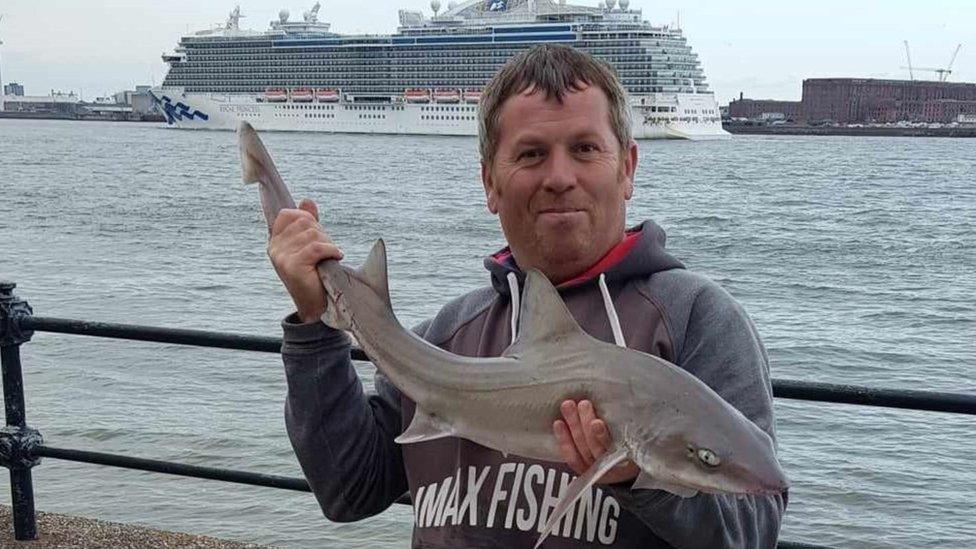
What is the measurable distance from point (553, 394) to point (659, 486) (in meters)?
0.25

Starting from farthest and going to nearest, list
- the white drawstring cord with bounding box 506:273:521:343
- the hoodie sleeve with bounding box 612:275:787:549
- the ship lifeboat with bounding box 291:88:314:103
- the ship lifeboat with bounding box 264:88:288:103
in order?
the ship lifeboat with bounding box 264:88:288:103 → the ship lifeboat with bounding box 291:88:314:103 → the white drawstring cord with bounding box 506:273:521:343 → the hoodie sleeve with bounding box 612:275:787:549

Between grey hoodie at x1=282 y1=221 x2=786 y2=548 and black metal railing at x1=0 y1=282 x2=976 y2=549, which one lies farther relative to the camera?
black metal railing at x1=0 y1=282 x2=976 y2=549

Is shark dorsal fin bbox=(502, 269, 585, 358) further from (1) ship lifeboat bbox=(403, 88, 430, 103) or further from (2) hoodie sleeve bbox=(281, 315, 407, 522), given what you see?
(1) ship lifeboat bbox=(403, 88, 430, 103)

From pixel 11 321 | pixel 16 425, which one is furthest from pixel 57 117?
pixel 11 321

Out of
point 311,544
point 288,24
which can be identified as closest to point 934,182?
point 311,544

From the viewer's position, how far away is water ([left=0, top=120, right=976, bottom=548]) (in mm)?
8852

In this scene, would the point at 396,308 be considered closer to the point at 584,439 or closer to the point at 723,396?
the point at 723,396

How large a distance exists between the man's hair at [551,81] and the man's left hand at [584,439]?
0.74 meters

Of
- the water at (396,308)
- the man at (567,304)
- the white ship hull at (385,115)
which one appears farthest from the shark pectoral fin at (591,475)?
the white ship hull at (385,115)

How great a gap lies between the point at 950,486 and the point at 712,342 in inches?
334

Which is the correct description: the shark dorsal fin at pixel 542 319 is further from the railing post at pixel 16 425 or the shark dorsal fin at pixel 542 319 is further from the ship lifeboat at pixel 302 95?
the ship lifeboat at pixel 302 95

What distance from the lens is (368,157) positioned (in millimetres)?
62531

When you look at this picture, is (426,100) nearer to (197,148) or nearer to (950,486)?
(197,148)

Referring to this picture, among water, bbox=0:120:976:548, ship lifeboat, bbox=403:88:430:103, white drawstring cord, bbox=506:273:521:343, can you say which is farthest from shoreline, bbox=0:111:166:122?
white drawstring cord, bbox=506:273:521:343
